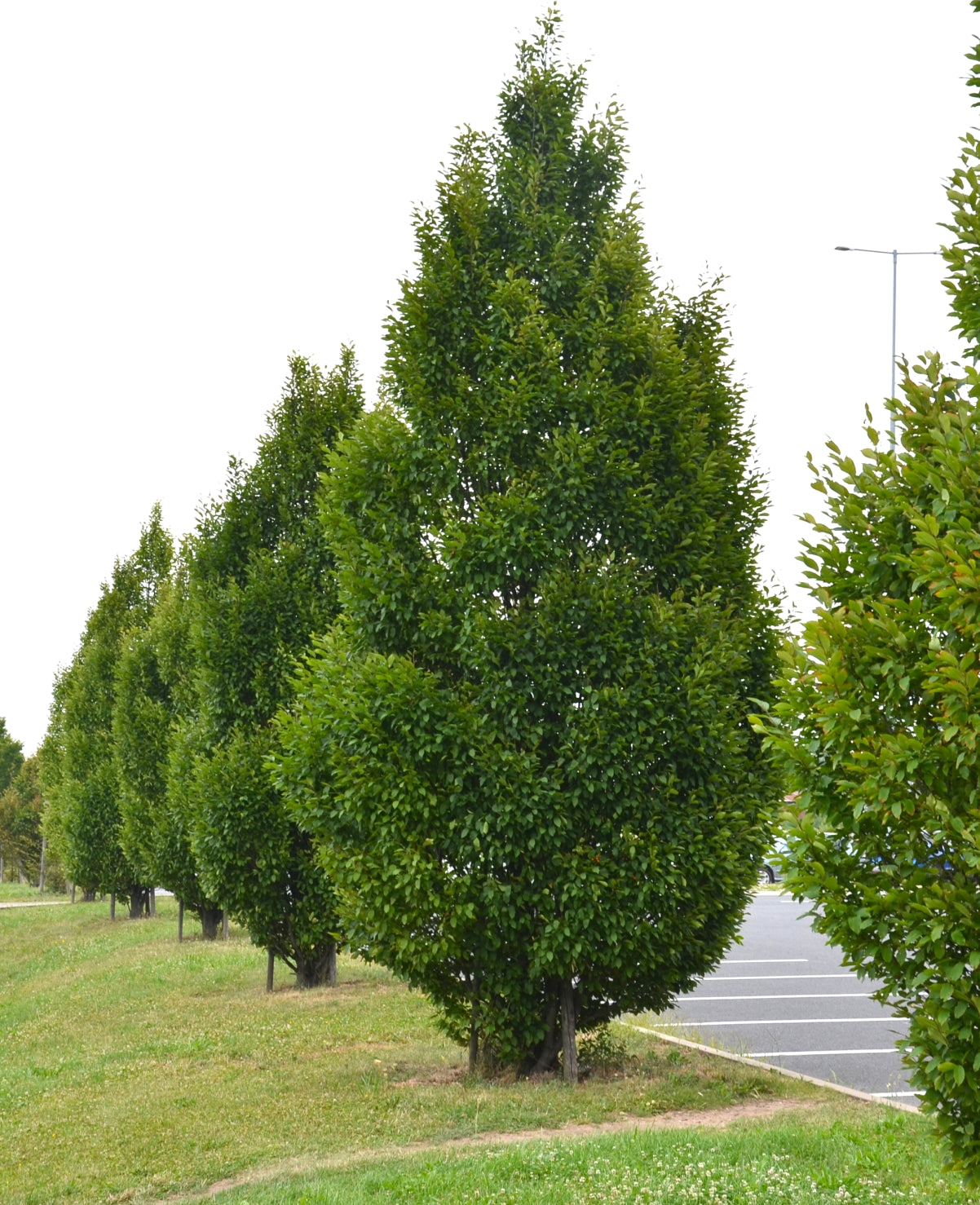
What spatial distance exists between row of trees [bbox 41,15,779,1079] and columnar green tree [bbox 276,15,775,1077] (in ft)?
0.09

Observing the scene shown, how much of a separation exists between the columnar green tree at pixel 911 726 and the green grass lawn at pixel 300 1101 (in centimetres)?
304

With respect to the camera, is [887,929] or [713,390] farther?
[713,390]

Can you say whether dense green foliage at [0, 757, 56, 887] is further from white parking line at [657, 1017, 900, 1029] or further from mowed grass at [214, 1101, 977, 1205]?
mowed grass at [214, 1101, 977, 1205]

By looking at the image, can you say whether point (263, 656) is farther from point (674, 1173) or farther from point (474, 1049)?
point (674, 1173)

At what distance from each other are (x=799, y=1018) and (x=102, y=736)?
25.9m

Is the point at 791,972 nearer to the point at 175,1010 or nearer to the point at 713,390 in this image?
the point at 175,1010

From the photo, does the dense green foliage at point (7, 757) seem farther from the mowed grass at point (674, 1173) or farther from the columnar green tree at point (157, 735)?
the mowed grass at point (674, 1173)

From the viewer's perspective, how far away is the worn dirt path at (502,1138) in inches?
309

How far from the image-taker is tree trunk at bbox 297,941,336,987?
57.0 ft

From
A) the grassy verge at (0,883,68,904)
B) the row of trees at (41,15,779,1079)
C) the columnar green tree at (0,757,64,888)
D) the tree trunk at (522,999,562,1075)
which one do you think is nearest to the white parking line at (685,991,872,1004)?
the row of trees at (41,15,779,1079)

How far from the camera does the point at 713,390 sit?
11008 mm

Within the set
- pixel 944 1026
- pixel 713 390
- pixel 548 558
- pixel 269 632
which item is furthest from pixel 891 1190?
pixel 269 632

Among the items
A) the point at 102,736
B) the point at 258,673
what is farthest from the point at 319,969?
the point at 102,736

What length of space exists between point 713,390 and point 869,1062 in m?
7.17
